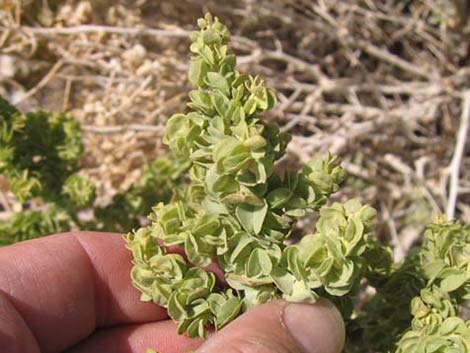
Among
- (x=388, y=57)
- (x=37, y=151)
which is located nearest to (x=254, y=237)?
(x=37, y=151)

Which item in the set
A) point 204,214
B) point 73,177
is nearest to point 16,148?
point 73,177

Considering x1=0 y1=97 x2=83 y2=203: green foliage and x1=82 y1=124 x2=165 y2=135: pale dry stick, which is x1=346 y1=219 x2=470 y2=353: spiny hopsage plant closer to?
x1=0 y1=97 x2=83 y2=203: green foliage

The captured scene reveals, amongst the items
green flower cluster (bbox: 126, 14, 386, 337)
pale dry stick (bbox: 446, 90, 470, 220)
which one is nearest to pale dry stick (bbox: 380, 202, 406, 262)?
pale dry stick (bbox: 446, 90, 470, 220)

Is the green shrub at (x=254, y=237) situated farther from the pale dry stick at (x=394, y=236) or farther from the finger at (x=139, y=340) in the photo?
the pale dry stick at (x=394, y=236)

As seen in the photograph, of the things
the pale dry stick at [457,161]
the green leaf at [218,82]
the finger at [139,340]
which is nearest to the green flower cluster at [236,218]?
the green leaf at [218,82]

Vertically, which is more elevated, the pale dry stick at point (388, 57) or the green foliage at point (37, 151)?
the pale dry stick at point (388, 57)

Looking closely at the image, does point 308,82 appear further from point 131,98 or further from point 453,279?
point 453,279
